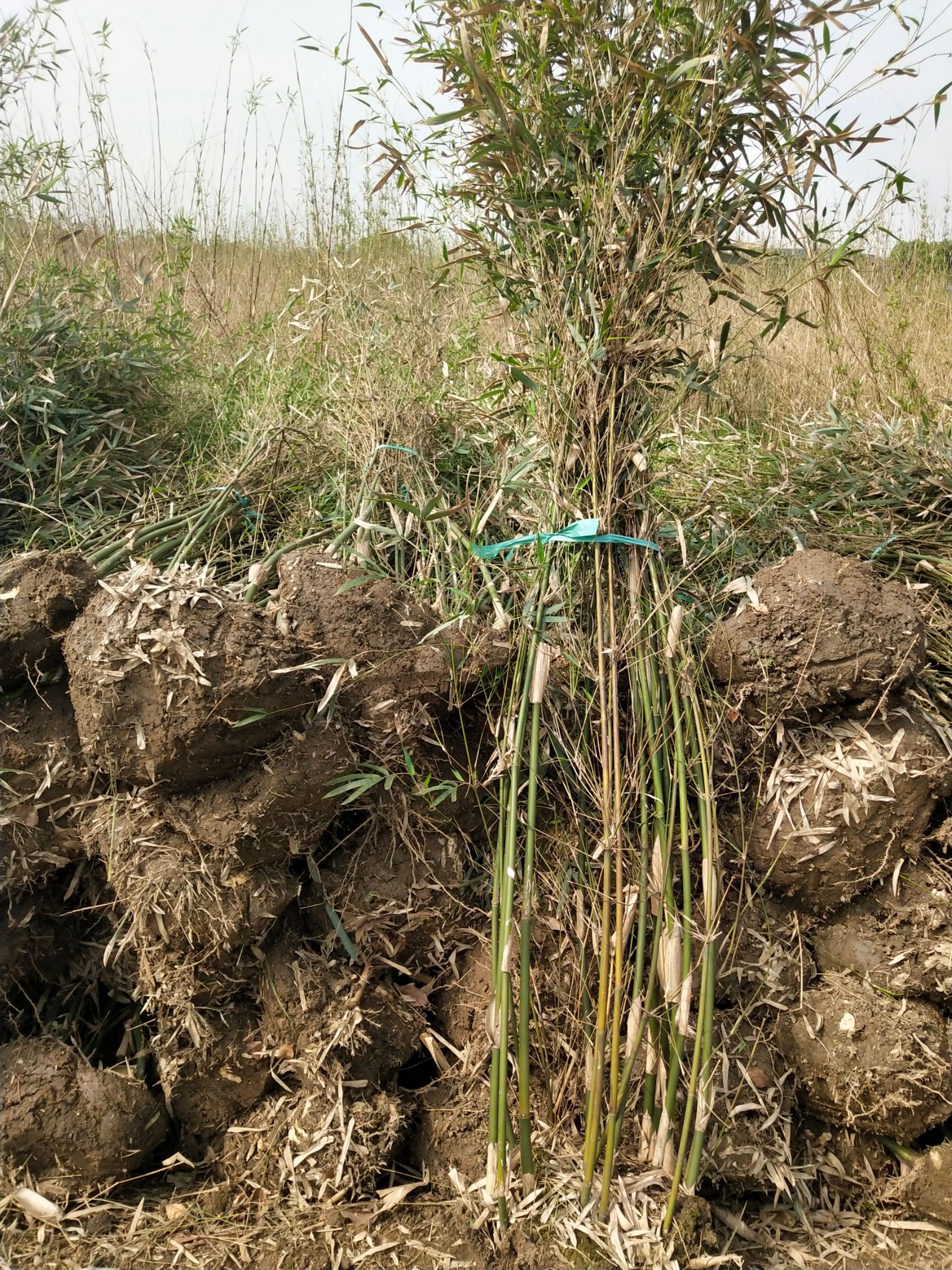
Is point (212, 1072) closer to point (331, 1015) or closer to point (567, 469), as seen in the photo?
point (331, 1015)

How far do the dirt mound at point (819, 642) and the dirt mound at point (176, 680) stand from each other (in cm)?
97

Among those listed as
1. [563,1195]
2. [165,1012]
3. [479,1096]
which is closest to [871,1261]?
[563,1195]

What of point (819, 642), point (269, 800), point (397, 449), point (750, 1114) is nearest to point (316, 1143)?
point (269, 800)

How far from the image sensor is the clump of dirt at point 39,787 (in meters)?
1.99

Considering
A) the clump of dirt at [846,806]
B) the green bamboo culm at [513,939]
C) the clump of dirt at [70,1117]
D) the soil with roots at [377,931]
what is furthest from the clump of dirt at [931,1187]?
the clump of dirt at [70,1117]

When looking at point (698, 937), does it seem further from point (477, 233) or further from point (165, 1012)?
point (477, 233)

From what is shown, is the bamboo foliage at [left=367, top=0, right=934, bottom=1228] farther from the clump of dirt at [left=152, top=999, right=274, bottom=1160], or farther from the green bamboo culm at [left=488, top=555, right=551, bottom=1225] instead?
the clump of dirt at [left=152, top=999, right=274, bottom=1160]

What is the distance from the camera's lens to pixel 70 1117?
189 centimetres

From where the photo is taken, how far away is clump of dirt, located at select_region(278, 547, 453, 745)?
75.7 inches

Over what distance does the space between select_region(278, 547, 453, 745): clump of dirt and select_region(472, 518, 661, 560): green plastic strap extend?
0.26m

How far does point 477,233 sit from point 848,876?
5.68 feet

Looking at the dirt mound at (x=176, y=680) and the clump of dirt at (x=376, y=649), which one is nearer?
the dirt mound at (x=176, y=680)

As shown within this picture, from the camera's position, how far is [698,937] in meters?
1.81

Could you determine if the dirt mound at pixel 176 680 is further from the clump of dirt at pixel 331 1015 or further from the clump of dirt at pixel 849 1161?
the clump of dirt at pixel 849 1161
